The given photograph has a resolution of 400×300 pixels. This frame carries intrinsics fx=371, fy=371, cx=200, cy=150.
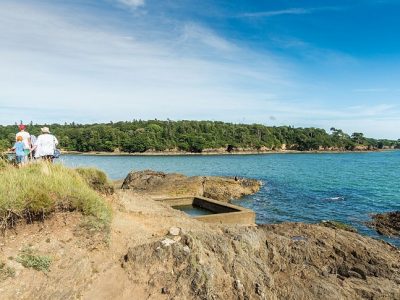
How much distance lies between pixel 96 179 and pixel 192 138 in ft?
447

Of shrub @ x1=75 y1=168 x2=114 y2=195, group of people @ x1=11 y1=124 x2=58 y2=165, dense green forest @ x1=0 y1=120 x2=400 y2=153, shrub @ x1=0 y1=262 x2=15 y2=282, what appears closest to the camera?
shrub @ x1=0 y1=262 x2=15 y2=282

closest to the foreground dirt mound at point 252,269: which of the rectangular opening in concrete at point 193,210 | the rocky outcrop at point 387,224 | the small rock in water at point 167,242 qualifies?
the small rock in water at point 167,242

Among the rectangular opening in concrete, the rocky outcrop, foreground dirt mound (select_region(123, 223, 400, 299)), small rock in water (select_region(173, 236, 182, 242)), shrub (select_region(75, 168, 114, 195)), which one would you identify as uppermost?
shrub (select_region(75, 168, 114, 195))

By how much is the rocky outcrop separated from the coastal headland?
1031cm

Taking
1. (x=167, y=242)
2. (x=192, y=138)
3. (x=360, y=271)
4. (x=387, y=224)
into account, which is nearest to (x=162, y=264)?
(x=167, y=242)

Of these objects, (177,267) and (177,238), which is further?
(177,238)

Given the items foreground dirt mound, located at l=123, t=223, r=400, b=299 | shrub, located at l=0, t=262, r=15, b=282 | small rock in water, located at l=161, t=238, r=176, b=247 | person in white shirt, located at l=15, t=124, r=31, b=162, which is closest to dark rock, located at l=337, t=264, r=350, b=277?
foreground dirt mound, located at l=123, t=223, r=400, b=299

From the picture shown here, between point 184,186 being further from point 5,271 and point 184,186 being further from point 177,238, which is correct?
point 5,271

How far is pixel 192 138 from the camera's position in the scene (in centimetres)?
14912

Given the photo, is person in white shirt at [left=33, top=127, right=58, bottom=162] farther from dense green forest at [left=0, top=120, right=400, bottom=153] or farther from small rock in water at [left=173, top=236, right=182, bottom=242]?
dense green forest at [left=0, top=120, right=400, bottom=153]

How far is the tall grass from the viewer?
26.1ft

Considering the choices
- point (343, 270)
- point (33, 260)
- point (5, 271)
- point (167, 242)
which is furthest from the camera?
point (343, 270)

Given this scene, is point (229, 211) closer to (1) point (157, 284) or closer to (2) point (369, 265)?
(2) point (369, 265)

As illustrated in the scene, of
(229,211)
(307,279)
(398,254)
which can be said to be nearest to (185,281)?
(307,279)
